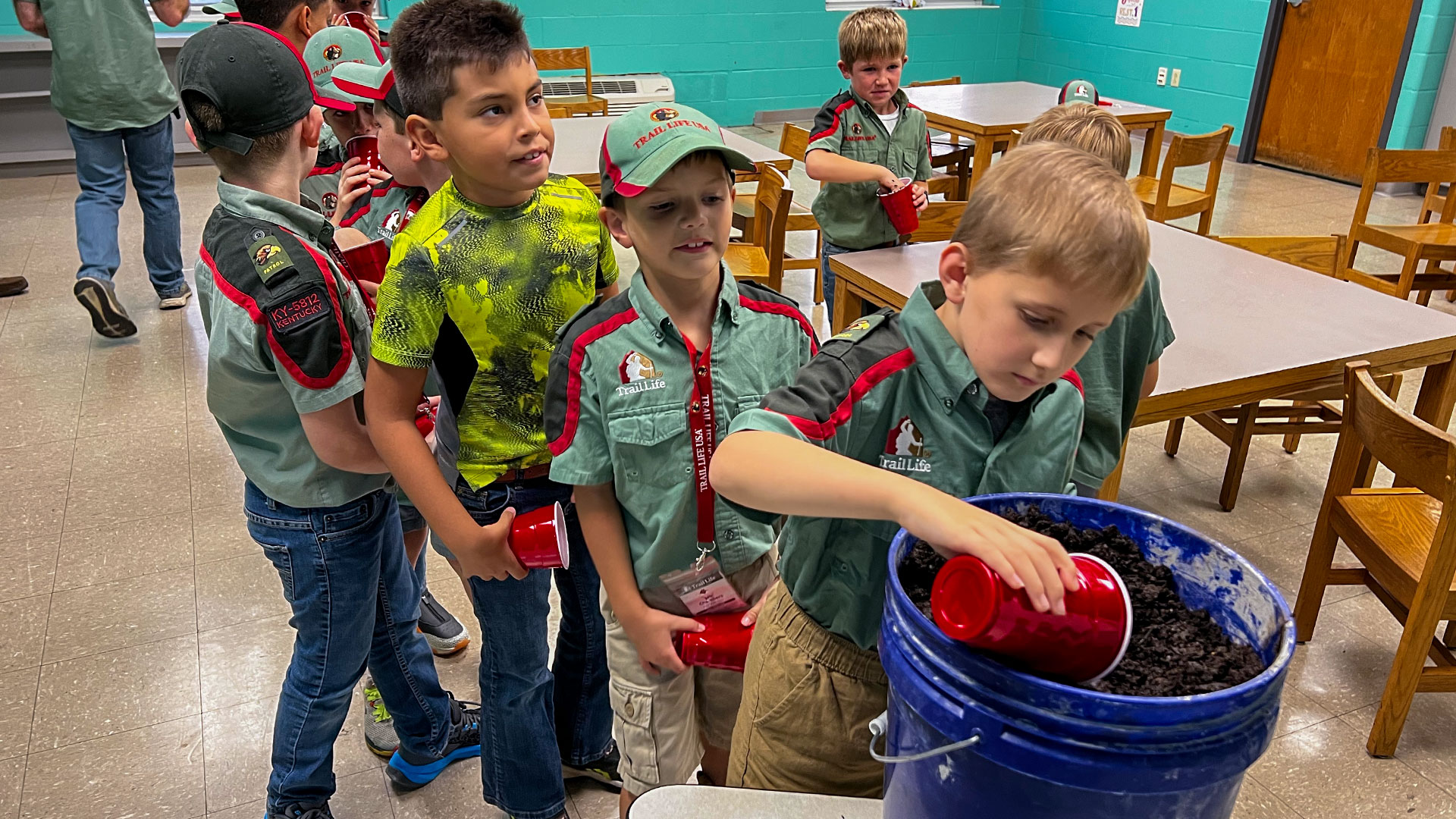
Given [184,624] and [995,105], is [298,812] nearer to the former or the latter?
[184,624]

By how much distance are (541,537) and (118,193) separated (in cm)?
380

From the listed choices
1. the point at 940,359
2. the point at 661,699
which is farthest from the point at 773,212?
the point at 940,359

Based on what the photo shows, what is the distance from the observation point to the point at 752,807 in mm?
867

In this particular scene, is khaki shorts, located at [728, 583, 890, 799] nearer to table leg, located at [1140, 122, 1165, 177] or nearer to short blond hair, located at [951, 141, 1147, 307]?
short blond hair, located at [951, 141, 1147, 307]

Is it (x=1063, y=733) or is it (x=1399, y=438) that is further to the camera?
(x=1399, y=438)

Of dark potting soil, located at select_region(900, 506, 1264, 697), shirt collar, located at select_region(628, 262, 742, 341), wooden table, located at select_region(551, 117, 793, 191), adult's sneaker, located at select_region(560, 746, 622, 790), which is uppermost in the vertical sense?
shirt collar, located at select_region(628, 262, 742, 341)

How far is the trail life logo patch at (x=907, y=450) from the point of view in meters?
0.91

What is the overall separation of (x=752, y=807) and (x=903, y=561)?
1.02ft

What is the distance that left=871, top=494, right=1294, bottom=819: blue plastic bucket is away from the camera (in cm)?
55

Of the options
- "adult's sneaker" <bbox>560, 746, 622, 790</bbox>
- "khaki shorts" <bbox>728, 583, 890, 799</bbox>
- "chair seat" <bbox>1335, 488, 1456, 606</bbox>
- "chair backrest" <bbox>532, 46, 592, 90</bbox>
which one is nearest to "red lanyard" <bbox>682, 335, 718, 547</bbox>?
"khaki shorts" <bbox>728, 583, 890, 799</bbox>

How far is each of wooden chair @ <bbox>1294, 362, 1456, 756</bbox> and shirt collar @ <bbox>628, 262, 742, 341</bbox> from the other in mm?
1325

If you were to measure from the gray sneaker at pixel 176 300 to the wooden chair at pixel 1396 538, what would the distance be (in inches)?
171

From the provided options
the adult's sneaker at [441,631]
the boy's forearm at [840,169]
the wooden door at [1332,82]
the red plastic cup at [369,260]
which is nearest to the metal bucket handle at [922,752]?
the red plastic cup at [369,260]

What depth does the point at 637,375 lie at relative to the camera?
1166 mm
